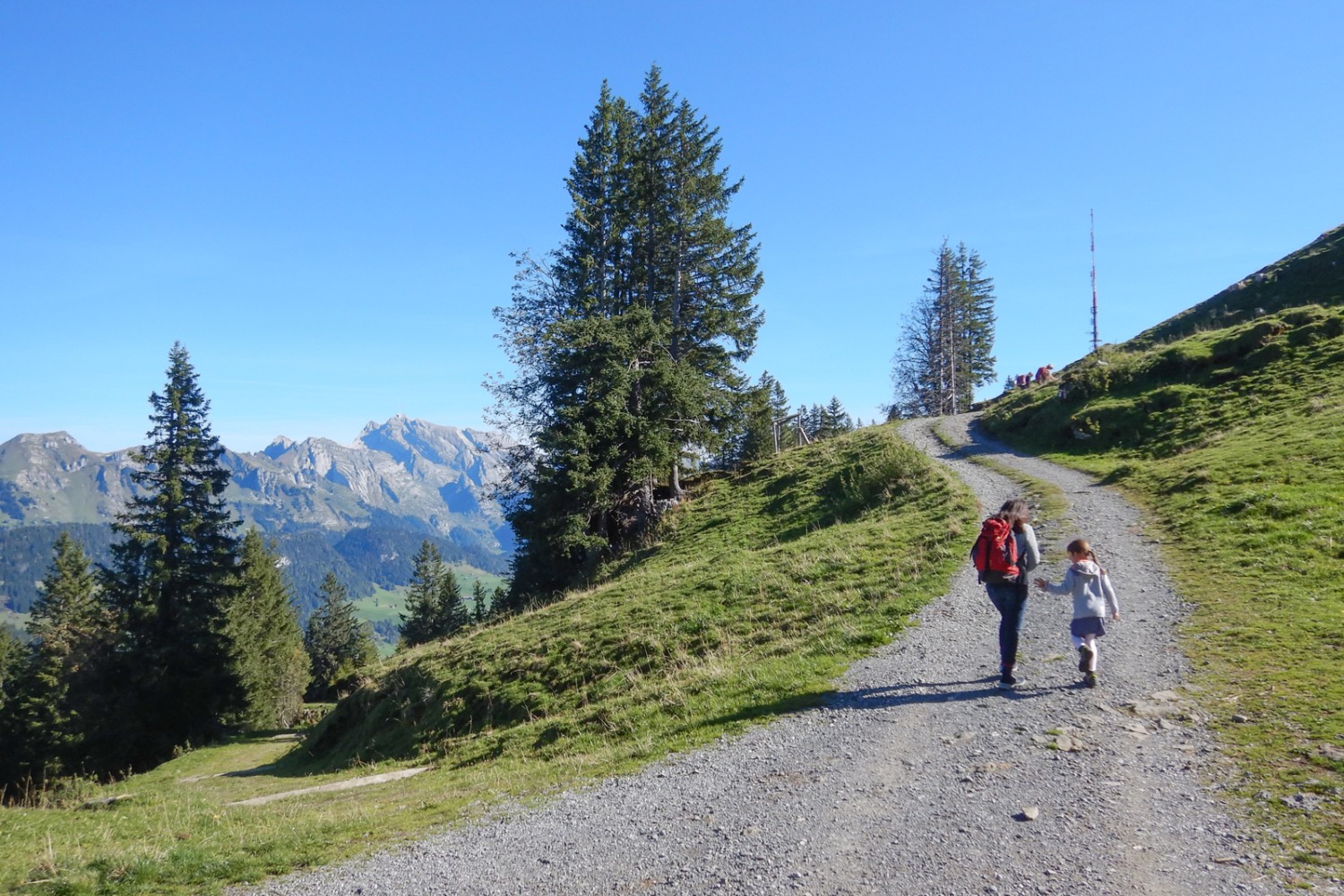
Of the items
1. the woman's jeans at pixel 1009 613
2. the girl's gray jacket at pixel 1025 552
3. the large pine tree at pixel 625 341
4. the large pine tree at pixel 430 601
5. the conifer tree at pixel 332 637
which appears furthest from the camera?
the conifer tree at pixel 332 637

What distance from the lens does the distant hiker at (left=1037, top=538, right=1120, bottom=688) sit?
9516 mm

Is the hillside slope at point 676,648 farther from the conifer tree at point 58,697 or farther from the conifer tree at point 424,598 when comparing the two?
the conifer tree at point 424,598

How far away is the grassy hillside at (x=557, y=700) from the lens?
27.1 feet

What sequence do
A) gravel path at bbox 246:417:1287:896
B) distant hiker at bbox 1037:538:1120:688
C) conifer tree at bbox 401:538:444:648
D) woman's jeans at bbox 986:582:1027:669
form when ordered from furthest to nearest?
conifer tree at bbox 401:538:444:648 < woman's jeans at bbox 986:582:1027:669 < distant hiker at bbox 1037:538:1120:688 < gravel path at bbox 246:417:1287:896

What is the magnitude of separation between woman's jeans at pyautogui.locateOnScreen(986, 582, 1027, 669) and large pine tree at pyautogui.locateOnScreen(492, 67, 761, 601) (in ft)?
70.1

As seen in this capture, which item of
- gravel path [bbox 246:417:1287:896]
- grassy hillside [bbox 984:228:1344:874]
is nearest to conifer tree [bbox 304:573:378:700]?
grassy hillside [bbox 984:228:1344:874]

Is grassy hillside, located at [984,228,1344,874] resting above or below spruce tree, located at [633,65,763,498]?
below

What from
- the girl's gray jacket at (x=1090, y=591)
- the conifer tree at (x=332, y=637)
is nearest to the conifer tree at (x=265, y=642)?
the conifer tree at (x=332, y=637)

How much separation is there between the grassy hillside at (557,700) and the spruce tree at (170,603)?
40.3 feet

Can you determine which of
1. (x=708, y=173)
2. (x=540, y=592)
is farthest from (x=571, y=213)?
(x=540, y=592)

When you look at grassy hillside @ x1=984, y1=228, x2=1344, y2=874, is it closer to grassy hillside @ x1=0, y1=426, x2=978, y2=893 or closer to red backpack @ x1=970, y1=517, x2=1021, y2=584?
red backpack @ x1=970, y1=517, x2=1021, y2=584

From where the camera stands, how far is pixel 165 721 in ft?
119

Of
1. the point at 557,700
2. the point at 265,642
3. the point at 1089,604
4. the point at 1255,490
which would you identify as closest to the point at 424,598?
the point at 265,642

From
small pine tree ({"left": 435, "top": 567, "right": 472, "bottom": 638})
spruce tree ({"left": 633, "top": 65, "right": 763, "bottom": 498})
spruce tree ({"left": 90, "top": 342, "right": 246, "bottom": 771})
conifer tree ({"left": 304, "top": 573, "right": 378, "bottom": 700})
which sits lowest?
conifer tree ({"left": 304, "top": 573, "right": 378, "bottom": 700})
